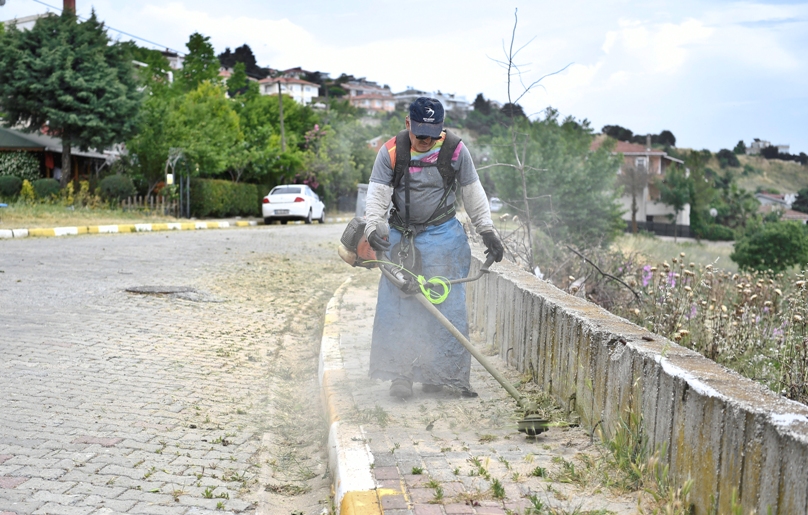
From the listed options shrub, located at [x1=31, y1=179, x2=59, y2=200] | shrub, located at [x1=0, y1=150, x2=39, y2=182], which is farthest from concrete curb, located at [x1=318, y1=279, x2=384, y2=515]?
shrub, located at [x1=0, y1=150, x2=39, y2=182]

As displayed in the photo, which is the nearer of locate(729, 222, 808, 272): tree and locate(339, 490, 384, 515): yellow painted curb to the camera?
locate(339, 490, 384, 515): yellow painted curb

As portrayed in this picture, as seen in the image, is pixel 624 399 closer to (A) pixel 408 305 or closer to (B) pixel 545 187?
(A) pixel 408 305

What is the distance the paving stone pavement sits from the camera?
3.23 m

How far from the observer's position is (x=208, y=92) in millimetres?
36594

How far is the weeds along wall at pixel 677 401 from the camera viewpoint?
8.36 feet

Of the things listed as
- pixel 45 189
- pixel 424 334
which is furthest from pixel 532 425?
pixel 45 189

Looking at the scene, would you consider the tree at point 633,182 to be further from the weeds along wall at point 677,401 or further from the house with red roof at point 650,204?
the weeds along wall at point 677,401

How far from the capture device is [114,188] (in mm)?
26766

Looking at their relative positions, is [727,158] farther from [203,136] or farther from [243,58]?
[203,136]

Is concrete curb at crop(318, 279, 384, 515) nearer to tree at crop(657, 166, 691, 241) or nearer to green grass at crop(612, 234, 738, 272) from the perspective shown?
green grass at crop(612, 234, 738, 272)

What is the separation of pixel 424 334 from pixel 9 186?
26.6 m

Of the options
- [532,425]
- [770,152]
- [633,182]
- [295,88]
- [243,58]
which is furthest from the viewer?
[770,152]

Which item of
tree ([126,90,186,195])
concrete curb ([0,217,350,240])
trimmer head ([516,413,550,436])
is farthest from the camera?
tree ([126,90,186,195])

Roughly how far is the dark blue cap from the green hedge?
25263 mm
